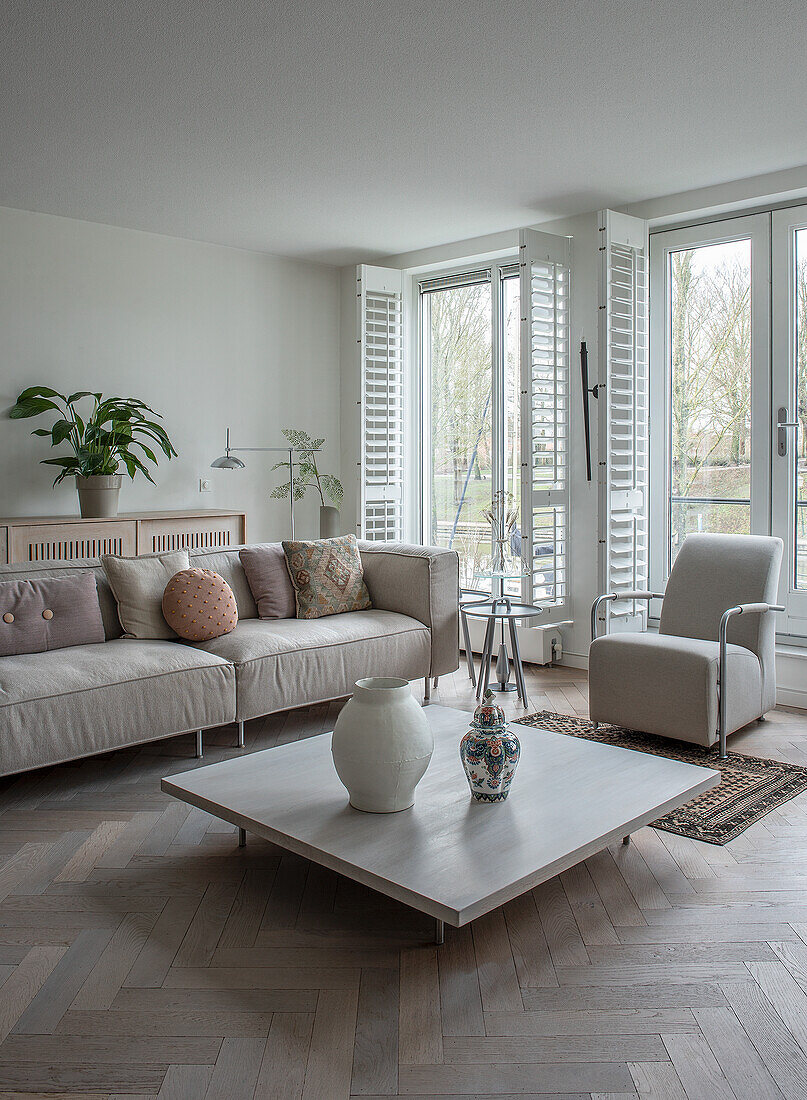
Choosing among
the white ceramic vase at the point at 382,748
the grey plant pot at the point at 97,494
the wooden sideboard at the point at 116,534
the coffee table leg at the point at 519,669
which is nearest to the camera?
the white ceramic vase at the point at 382,748

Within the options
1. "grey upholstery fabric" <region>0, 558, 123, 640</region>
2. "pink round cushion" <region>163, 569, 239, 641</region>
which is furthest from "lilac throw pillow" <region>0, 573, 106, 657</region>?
"pink round cushion" <region>163, 569, 239, 641</region>

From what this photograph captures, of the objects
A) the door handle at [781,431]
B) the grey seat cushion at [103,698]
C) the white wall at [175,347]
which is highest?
the white wall at [175,347]

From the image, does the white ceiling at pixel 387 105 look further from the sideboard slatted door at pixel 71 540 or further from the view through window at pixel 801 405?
the sideboard slatted door at pixel 71 540

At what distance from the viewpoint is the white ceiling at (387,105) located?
295 centimetres

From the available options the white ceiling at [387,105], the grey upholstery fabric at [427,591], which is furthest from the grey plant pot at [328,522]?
the white ceiling at [387,105]

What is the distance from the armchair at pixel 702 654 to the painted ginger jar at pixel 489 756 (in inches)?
60.0

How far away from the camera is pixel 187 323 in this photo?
19.3 ft

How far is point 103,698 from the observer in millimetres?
3332

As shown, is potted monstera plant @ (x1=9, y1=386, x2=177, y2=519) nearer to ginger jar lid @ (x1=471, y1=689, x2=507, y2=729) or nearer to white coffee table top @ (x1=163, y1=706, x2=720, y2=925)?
white coffee table top @ (x1=163, y1=706, x2=720, y2=925)

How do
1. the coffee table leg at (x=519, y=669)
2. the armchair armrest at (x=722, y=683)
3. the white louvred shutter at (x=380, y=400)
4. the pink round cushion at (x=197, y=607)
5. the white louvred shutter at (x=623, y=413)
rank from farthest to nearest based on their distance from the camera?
the white louvred shutter at (x=380, y=400), the white louvred shutter at (x=623, y=413), the coffee table leg at (x=519, y=669), the pink round cushion at (x=197, y=607), the armchair armrest at (x=722, y=683)

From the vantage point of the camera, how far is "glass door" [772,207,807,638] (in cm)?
466

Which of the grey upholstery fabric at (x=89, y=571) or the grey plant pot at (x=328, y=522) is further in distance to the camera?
the grey plant pot at (x=328, y=522)

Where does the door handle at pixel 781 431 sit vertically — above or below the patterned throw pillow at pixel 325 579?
above

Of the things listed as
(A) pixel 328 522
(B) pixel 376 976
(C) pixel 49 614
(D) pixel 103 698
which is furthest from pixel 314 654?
(A) pixel 328 522
